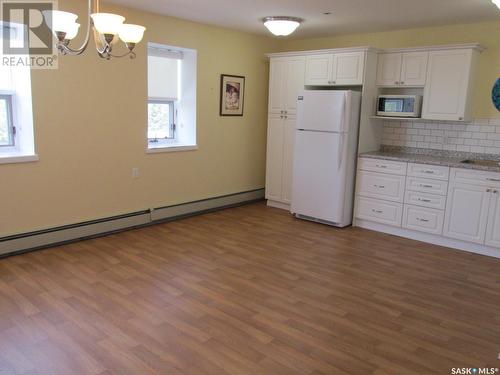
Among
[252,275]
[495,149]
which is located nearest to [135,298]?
[252,275]

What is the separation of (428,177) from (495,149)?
0.84 meters

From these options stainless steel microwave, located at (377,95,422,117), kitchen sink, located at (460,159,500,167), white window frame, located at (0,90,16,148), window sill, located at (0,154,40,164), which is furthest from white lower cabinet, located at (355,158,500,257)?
white window frame, located at (0,90,16,148)

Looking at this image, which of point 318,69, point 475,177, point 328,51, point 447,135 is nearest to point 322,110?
point 318,69

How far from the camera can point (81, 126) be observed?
175 inches

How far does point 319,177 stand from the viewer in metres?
5.42

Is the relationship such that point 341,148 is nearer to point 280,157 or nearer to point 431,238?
point 280,157

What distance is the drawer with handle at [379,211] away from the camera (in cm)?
505

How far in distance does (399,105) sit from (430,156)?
749 mm

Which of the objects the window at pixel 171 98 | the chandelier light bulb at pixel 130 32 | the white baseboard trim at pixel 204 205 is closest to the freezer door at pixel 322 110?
the window at pixel 171 98

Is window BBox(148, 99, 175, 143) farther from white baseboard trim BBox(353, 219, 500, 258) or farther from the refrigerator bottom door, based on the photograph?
white baseboard trim BBox(353, 219, 500, 258)

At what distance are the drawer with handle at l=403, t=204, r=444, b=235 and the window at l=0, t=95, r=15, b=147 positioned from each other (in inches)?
170

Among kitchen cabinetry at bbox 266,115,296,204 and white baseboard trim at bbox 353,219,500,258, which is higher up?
kitchen cabinetry at bbox 266,115,296,204

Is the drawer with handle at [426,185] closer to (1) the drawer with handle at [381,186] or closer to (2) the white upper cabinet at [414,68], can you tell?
(1) the drawer with handle at [381,186]

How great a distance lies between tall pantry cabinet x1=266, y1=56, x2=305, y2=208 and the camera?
5.83m
